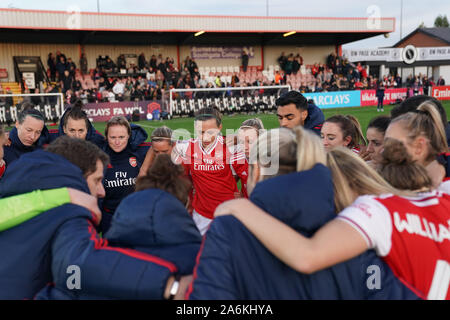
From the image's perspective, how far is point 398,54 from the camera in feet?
134

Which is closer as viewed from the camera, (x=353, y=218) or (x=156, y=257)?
(x=353, y=218)

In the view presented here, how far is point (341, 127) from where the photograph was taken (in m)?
4.18

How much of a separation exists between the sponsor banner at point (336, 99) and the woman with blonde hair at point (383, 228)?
2442cm

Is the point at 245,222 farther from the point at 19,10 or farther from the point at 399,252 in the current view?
the point at 19,10

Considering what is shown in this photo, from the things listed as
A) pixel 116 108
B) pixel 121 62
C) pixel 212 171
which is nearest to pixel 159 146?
pixel 212 171

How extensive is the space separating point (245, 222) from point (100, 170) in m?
1.12

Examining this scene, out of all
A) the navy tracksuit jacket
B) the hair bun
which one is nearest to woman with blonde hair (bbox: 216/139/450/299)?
the hair bun

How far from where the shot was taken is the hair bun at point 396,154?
189 cm

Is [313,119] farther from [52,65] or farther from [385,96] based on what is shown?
[385,96]

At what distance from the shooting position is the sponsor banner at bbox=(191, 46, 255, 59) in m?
32.3

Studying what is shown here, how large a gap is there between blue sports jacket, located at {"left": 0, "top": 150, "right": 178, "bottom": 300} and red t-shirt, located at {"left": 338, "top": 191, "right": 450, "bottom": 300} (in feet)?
2.65

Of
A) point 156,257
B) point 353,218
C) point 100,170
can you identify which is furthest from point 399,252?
point 100,170

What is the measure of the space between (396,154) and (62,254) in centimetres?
160

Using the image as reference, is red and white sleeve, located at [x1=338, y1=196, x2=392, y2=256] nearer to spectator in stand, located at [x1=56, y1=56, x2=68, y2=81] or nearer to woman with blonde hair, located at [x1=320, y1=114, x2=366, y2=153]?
woman with blonde hair, located at [x1=320, y1=114, x2=366, y2=153]
